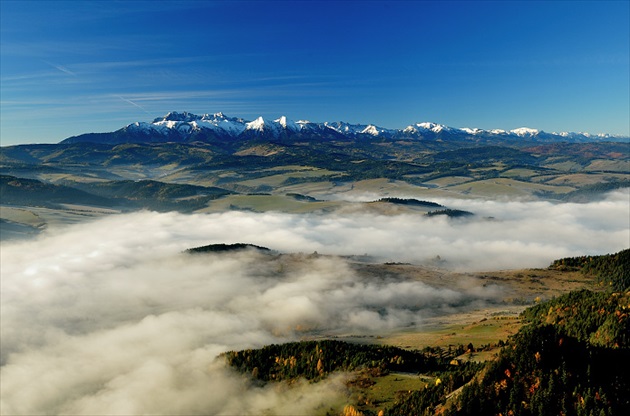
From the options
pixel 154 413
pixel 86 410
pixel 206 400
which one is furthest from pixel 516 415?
pixel 86 410

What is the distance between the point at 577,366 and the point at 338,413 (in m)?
65.6

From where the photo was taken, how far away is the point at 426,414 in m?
98.7

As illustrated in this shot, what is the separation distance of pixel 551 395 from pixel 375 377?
64480 millimetres

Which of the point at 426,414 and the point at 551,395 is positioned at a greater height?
the point at 551,395

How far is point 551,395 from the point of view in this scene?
292 ft

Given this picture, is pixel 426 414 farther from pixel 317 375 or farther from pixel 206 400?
pixel 206 400

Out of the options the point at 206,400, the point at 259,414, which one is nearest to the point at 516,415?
the point at 259,414

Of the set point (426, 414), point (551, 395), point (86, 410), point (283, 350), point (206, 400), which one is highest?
point (551, 395)

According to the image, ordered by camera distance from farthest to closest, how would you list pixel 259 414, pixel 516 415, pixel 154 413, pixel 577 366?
pixel 154 413
pixel 259 414
pixel 577 366
pixel 516 415

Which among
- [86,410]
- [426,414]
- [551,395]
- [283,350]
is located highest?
[551,395]

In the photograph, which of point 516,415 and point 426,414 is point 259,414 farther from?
point 516,415

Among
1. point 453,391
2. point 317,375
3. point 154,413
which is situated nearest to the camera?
point 453,391

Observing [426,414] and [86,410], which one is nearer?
[426,414]

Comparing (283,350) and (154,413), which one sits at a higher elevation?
(283,350)
